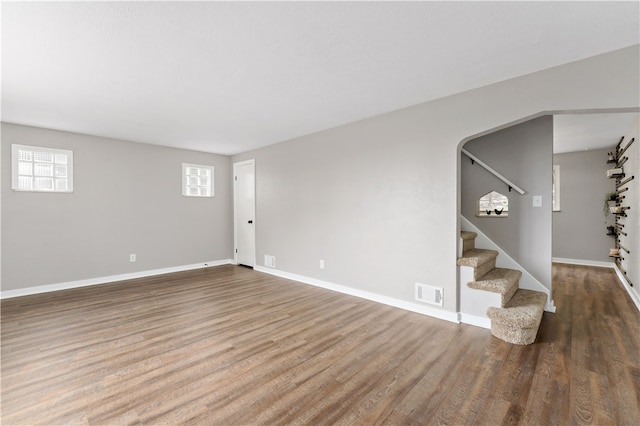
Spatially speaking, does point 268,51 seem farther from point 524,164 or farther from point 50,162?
point 50,162

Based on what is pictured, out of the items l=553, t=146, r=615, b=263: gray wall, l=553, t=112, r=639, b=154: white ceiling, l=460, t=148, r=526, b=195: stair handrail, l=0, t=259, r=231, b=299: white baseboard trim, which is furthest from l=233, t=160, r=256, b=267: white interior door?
l=553, t=146, r=615, b=263: gray wall

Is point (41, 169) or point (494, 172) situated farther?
point (41, 169)

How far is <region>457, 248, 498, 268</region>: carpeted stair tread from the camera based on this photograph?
2949 millimetres

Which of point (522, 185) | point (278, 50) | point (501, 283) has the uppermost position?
point (278, 50)

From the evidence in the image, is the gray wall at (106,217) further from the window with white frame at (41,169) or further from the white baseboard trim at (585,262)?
the white baseboard trim at (585,262)

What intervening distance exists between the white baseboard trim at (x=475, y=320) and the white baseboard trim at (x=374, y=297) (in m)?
0.07

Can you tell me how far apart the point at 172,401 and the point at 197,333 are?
1020mm

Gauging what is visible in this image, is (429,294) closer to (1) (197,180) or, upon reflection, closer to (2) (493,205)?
(2) (493,205)

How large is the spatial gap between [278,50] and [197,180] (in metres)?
4.40

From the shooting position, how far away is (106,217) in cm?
475

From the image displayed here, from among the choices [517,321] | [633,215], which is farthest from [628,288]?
[517,321]

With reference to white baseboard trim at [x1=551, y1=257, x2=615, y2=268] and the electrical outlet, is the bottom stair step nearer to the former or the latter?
the electrical outlet

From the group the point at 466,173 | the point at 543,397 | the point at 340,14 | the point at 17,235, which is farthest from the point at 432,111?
the point at 17,235

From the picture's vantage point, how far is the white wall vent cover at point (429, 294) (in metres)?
3.14
